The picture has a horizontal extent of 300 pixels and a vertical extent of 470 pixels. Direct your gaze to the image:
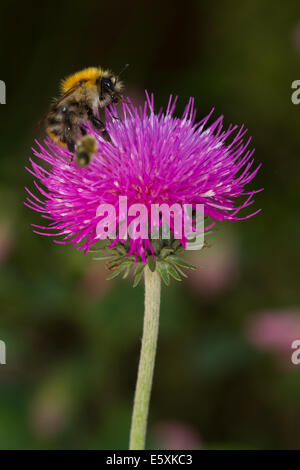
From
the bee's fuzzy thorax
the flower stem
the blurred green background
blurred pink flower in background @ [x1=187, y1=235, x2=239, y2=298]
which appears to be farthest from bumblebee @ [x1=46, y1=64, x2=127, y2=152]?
blurred pink flower in background @ [x1=187, y1=235, x2=239, y2=298]

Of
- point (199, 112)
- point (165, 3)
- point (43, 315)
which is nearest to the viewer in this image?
point (43, 315)

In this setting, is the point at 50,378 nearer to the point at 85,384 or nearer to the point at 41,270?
the point at 85,384

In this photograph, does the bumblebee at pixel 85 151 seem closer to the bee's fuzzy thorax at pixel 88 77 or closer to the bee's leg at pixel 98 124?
the bee's leg at pixel 98 124

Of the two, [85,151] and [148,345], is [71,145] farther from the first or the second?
[148,345]

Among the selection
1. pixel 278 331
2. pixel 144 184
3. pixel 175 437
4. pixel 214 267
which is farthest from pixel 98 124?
pixel 175 437

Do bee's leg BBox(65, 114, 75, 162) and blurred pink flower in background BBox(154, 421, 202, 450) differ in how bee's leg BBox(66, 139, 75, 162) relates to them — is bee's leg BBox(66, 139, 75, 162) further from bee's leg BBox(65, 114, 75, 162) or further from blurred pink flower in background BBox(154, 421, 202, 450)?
blurred pink flower in background BBox(154, 421, 202, 450)

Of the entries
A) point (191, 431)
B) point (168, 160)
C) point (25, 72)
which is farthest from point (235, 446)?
point (25, 72)

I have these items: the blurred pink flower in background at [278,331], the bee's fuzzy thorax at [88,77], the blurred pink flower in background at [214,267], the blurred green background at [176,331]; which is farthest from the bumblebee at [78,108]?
the blurred pink flower in background at [278,331]
